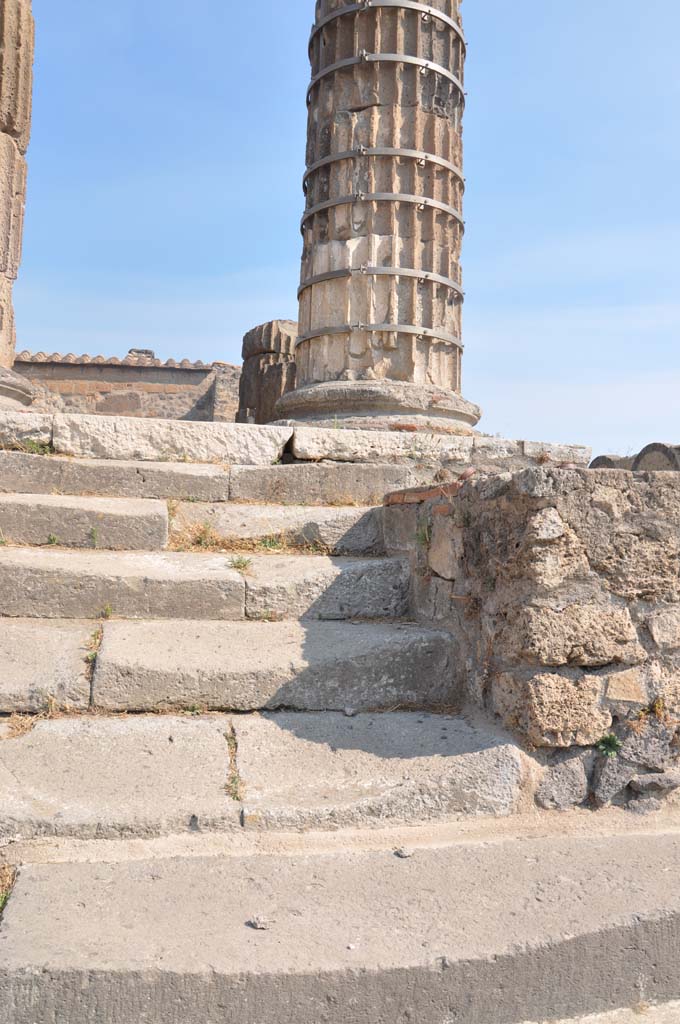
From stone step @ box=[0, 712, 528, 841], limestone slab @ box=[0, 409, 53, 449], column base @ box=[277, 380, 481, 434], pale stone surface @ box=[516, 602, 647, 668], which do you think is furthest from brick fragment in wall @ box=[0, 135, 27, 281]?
pale stone surface @ box=[516, 602, 647, 668]

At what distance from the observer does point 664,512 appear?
2426 mm

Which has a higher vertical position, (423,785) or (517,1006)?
(423,785)

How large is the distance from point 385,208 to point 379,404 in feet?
5.26

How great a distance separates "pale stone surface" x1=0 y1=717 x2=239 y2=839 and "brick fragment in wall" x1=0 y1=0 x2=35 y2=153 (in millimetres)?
6591

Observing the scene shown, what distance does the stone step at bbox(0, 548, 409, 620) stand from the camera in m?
2.90

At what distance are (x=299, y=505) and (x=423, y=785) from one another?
2.07 meters

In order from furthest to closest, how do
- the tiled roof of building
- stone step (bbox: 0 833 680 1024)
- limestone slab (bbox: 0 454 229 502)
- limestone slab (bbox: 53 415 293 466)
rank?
the tiled roof of building
limestone slab (bbox: 53 415 293 466)
limestone slab (bbox: 0 454 229 502)
stone step (bbox: 0 833 680 1024)

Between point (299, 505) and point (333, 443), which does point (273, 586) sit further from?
point (333, 443)

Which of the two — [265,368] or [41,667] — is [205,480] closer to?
[41,667]

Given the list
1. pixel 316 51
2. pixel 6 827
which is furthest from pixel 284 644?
pixel 316 51

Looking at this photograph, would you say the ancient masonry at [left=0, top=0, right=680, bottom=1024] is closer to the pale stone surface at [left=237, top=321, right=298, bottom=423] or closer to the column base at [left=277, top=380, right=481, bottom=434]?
the column base at [left=277, top=380, right=481, bottom=434]

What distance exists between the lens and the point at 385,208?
6203mm

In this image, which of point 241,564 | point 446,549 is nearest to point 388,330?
point 241,564

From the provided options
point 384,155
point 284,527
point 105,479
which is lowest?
point 284,527
